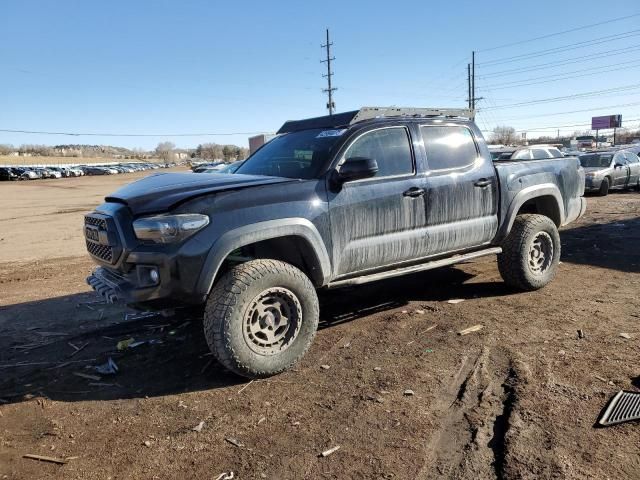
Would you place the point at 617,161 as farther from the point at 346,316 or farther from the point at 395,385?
the point at 395,385

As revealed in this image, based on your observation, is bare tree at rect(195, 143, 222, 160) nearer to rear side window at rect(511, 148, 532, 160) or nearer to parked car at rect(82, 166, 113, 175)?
parked car at rect(82, 166, 113, 175)

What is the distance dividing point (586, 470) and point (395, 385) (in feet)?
4.49

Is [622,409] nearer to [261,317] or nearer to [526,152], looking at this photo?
[261,317]

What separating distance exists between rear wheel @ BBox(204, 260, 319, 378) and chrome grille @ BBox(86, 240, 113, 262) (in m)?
0.89

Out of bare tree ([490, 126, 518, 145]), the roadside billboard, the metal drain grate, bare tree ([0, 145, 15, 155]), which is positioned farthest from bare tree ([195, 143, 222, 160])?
the metal drain grate

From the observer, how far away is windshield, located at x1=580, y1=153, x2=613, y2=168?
18078 mm

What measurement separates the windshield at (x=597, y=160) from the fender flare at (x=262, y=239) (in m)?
16.9

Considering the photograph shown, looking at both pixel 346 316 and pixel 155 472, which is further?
pixel 346 316

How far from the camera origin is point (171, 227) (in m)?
3.56

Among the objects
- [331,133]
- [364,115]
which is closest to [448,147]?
[364,115]

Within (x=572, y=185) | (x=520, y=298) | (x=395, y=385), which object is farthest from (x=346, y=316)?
(x=572, y=185)

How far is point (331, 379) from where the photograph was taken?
386 cm

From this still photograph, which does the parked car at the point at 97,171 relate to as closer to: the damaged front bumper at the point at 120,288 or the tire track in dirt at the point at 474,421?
the damaged front bumper at the point at 120,288

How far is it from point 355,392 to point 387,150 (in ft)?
7.49
